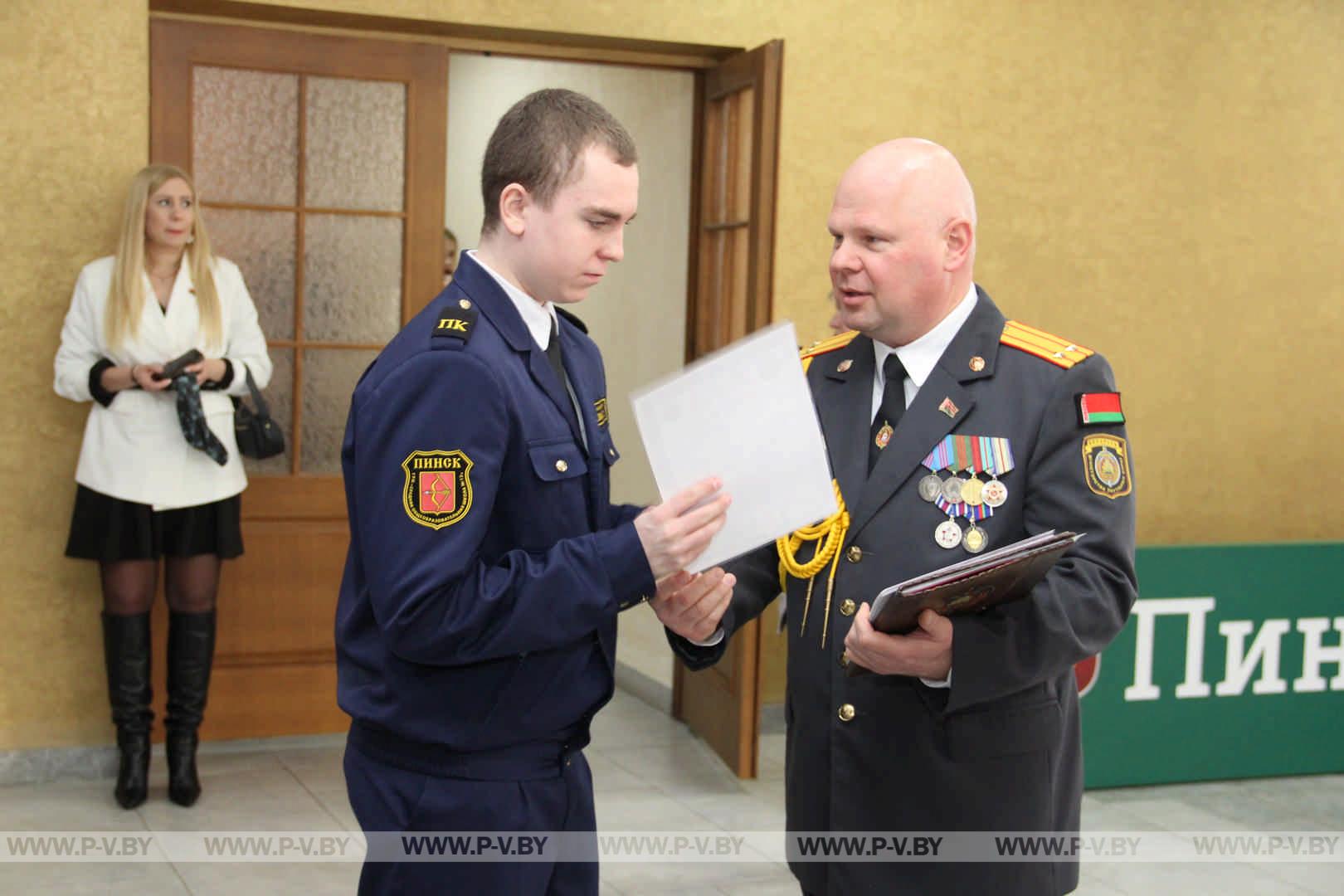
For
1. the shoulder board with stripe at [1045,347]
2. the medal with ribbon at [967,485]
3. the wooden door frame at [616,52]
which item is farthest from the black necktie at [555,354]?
the wooden door frame at [616,52]

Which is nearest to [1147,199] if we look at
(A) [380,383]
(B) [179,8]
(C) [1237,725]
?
(C) [1237,725]

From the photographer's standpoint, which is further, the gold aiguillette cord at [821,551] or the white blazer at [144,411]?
the white blazer at [144,411]

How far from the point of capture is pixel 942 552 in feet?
6.29

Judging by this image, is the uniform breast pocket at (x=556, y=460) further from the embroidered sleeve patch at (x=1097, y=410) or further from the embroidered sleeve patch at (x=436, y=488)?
the embroidered sleeve patch at (x=1097, y=410)

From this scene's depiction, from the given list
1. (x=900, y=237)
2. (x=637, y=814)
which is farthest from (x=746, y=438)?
(x=637, y=814)

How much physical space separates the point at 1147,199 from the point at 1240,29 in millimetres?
741

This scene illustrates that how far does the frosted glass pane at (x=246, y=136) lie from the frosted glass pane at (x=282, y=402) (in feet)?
1.68

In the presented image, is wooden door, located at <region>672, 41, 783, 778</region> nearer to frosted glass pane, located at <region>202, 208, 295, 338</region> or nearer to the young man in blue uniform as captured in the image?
frosted glass pane, located at <region>202, 208, 295, 338</region>

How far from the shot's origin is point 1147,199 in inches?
207

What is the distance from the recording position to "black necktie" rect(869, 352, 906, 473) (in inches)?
79.4

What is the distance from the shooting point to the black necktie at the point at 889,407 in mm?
2018

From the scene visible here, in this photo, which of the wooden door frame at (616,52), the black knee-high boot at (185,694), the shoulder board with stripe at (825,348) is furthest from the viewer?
the wooden door frame at (616,52)

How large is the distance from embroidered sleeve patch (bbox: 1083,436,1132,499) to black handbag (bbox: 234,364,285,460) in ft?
9.40

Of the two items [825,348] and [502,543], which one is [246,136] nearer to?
[825,348]
